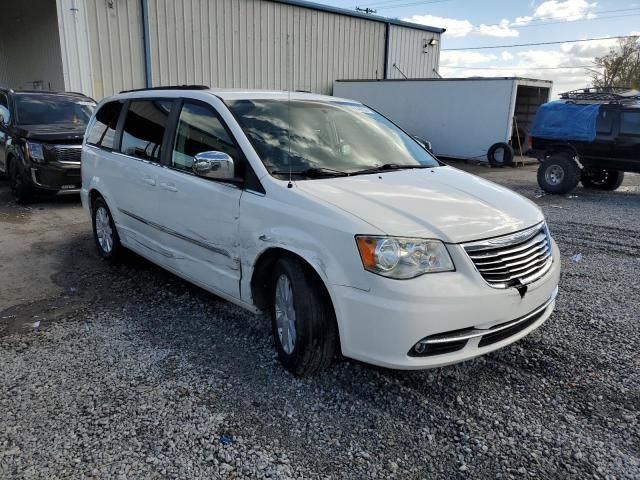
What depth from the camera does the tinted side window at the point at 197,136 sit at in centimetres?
369

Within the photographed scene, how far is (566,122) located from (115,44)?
1112 centimetres

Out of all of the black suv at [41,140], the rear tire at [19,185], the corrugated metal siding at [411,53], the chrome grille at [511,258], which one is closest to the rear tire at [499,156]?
the corrugated metal siding at [411,53]

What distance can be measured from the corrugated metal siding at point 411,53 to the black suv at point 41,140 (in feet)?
46.2

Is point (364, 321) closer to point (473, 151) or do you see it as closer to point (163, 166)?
point (163, 166)

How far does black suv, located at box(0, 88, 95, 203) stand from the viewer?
842 cm

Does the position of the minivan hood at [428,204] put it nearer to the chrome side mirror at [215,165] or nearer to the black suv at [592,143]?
the chrome side mirror at [215,165]

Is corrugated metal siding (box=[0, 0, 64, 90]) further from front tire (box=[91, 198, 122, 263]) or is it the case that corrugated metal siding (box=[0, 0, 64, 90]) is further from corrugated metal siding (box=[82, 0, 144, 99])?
front tire (box=[91, 198, 122, 263])

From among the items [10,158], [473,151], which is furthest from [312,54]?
[10,158]

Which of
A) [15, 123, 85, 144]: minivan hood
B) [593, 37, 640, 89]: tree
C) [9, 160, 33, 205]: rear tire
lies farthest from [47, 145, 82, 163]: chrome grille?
[593, 37, 640, 89]: tree

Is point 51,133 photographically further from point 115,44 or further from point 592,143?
point 592,143

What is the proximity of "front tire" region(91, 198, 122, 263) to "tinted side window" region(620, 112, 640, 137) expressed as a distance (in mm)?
9580

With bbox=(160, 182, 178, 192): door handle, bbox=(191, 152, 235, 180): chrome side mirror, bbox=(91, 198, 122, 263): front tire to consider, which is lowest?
bbox=(91, 198, 122, 263): front tire

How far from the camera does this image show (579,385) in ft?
10.4

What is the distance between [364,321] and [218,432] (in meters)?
0.95
